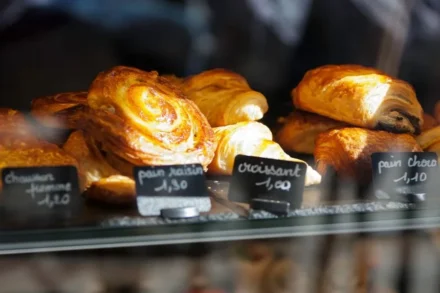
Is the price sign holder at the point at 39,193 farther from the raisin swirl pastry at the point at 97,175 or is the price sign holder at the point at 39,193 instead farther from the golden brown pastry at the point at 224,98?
the golden brown pastry at the point at 224,98

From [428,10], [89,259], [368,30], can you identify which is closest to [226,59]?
[368,30]

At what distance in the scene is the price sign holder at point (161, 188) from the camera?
3.75 feet

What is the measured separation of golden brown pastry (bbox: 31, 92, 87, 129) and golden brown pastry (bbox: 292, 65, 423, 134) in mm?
612

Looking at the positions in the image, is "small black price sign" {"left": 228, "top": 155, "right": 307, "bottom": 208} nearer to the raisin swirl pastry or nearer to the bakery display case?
the bakery display case

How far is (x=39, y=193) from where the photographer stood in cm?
110

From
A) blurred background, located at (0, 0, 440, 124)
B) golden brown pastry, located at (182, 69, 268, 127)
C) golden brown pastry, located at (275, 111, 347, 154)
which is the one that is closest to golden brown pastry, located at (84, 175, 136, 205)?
golden brown pastry, located at (182, 69, 268, 127)

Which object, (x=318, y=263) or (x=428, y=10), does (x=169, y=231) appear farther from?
(x=428, y=10)

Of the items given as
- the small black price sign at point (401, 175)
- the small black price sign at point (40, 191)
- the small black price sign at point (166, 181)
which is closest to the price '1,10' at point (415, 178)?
the small black price sign at point (401, 175)

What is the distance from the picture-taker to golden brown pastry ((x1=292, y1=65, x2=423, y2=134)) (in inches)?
61.6

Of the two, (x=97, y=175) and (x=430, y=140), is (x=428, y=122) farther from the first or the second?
(x=97, y=175)

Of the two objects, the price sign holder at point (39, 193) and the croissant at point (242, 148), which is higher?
the croissant at point (242, 148)

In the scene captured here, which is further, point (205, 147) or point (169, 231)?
point (205, 147)

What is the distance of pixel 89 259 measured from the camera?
121 cm

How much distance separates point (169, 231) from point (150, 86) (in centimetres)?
37
